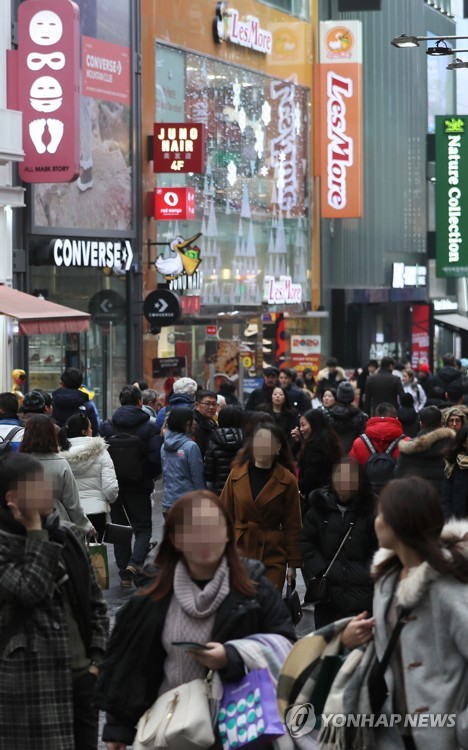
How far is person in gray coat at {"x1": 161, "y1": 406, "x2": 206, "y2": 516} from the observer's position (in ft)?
41.2

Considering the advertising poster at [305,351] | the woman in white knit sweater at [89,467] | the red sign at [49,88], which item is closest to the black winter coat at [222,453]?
the woman in white knit sweater at [89,467]

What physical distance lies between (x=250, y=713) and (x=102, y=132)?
24316 millimetres

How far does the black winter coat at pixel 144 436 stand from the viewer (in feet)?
44.2

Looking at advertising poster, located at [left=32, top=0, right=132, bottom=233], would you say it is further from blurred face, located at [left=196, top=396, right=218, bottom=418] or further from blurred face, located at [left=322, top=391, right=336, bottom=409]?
blurred face, located at [left=196, top=396, right=218, bottom=418]

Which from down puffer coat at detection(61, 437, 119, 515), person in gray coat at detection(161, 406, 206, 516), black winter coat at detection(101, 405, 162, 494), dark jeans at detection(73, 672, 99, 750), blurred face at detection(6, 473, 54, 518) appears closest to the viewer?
blurred face at detection(6, 473, 54, 518)

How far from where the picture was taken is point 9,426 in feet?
39.4

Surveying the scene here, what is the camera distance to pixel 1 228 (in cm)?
2370

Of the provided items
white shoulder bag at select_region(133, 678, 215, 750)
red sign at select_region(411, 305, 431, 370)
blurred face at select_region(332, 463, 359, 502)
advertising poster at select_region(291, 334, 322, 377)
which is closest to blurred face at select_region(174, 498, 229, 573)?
white shoulder bag at select_region(133, 678, 215, 750)

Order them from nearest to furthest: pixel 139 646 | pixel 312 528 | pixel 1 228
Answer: pixel 139 646 → pixel 312 528 → pixel 1 228

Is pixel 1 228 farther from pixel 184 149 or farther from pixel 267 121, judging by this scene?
pixel 267 121

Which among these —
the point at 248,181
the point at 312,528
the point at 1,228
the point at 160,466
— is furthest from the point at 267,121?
the point at 312,528

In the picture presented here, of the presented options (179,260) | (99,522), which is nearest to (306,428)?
(99,522)

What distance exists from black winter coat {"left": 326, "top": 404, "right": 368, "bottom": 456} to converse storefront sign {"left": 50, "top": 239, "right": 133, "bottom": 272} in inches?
451

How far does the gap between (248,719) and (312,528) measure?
11.9 feet
